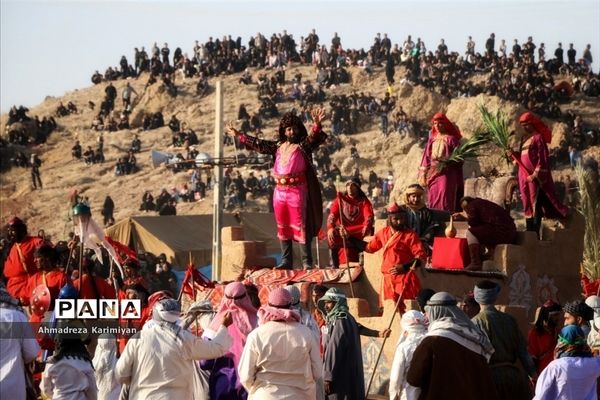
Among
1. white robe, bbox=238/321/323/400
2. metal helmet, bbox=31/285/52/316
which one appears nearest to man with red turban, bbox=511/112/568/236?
metal helmet, bbox=31/285/52/316

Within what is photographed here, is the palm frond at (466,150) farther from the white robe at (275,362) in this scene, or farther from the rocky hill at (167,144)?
the rocky hill at (167,144)

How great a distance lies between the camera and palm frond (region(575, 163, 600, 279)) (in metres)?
22.6

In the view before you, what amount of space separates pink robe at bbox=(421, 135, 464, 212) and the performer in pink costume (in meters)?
1.83

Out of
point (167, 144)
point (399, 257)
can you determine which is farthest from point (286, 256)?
point (167, 144)

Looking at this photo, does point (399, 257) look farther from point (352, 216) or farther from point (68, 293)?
point (68, 293)

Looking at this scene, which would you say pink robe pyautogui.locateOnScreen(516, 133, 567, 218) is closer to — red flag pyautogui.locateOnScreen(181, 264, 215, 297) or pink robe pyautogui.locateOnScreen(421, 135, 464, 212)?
pink robe pyautogui.locateOnScreen(421, 135, 464, 212)

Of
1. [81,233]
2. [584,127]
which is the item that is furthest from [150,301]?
[584,127]

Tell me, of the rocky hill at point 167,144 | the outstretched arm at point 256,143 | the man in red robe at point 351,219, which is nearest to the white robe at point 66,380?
the man in red robe at point 351,219

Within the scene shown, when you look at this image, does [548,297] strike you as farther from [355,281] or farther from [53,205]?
[53,205]

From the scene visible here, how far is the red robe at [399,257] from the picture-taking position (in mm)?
14445

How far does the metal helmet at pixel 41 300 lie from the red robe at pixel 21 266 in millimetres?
781

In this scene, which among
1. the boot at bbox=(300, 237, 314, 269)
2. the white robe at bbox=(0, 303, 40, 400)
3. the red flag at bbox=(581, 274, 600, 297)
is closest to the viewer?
the white robe at bbox=(0, 303, 40, 400)

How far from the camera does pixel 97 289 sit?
47.2 feet

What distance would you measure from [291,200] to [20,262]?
3.21m
